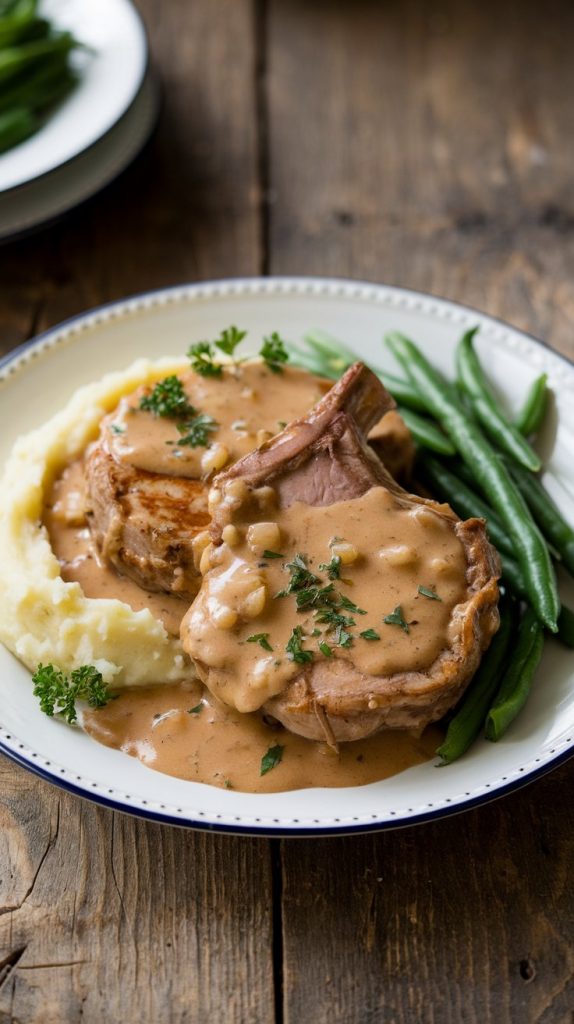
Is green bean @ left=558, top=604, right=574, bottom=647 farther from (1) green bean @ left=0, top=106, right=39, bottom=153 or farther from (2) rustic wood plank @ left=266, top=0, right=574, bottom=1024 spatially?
(1) green bean @ left=0, top=106, right=39, bottom=153

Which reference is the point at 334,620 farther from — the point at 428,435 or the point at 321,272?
the point at 321,272

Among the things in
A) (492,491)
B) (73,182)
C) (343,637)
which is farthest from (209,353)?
(73,182)

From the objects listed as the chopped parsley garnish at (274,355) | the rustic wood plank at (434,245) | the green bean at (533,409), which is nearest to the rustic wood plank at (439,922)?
the rustic wood plank at (434,245)

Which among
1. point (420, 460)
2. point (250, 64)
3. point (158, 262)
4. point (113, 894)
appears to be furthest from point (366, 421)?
point (250, 64)

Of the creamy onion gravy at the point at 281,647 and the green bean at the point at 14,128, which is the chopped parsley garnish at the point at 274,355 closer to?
the creamy onion gravy at the point at 281,647

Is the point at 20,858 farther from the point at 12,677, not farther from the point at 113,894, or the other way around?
the point at 12,677

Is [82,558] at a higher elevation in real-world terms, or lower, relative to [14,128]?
lower

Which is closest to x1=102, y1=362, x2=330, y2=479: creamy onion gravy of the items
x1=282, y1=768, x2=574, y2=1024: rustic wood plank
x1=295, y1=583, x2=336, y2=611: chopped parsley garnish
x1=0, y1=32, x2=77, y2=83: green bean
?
x1=295, y1=583, x2=336, y2=611: chopped parsley garnish
